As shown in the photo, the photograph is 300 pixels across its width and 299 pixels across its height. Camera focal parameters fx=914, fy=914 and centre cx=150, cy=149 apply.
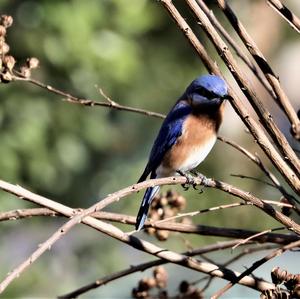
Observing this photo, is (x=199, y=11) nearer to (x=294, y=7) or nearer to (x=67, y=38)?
(x=67, y=38)

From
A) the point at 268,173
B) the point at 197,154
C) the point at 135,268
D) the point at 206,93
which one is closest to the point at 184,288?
the point at 135,268

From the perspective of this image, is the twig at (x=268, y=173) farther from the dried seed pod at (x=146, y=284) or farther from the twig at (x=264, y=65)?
the dried seed pod at (x=146, y=284)

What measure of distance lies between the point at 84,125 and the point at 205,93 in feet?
11.2

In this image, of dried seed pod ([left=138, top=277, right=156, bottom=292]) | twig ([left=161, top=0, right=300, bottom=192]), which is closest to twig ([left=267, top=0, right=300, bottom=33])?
twig ([left=161, top=0, right=300, bottom=192])

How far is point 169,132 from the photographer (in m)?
3.45

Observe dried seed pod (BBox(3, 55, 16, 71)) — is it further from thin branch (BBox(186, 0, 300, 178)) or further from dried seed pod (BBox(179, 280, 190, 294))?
dried seed pod (BBox(179, 280, 190, 294))

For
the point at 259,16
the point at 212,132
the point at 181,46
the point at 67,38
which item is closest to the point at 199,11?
the point at 212,132

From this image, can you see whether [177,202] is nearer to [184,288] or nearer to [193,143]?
[184,288]

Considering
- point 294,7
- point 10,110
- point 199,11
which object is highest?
point 294,7

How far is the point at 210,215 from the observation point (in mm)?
8281

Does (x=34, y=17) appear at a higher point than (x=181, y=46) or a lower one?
lower

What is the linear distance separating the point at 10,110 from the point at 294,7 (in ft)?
15.7

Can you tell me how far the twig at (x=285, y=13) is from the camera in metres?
2.05

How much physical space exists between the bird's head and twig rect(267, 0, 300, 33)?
30.0 inches
